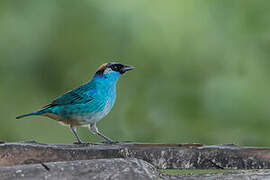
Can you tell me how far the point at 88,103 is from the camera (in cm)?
442

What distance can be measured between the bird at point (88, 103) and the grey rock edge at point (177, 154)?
1.60m

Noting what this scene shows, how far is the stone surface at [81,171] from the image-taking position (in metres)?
2.12

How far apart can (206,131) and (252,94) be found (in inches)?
23.0

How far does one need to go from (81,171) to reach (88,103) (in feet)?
7.38

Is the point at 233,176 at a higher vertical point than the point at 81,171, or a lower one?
lower

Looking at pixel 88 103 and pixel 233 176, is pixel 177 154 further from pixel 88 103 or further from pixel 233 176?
pixel 88 103

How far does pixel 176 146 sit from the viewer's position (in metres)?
2.70

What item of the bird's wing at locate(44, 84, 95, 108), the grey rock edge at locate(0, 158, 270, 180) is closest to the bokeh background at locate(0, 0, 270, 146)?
the bird's wing at locate(44, 84, 95, 108)

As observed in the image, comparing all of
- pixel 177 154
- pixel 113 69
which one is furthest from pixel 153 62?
pixel 177 154

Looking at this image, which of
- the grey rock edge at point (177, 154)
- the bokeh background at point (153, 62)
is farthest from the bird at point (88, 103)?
the grey rock edge at point (177, 154)

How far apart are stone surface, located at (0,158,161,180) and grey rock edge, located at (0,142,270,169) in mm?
338

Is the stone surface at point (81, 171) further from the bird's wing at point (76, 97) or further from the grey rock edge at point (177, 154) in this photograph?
the bird's wing at point (76, 97)

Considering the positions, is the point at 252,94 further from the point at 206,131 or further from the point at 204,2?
the point at 204,2

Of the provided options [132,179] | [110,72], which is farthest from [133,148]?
[110,72]
